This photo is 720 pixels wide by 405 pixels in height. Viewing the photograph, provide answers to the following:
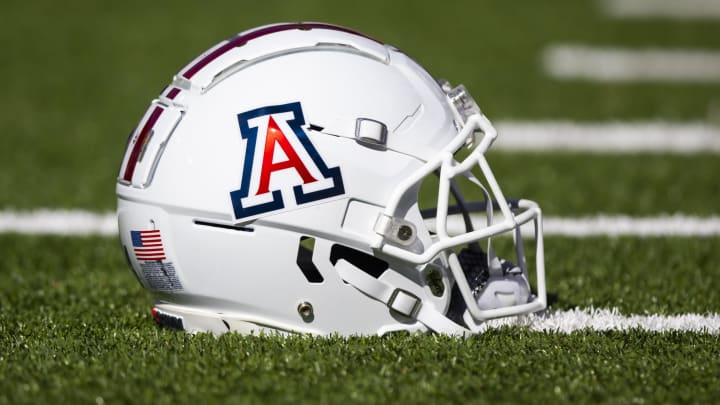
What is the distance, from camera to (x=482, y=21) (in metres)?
12.6

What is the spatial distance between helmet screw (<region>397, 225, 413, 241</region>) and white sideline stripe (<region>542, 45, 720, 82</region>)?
6.98 meters

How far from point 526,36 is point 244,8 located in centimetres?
374

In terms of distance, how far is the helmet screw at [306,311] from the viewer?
3.05m

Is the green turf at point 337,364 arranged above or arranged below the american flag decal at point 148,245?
below

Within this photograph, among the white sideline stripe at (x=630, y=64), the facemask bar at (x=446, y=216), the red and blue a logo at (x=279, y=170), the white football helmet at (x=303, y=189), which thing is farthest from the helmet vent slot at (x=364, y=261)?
the white sideline stripe at (x=630, y=64)

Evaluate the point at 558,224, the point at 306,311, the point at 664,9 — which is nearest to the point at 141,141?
the point at 306,311

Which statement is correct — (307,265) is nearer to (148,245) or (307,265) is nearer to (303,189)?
(303,189)

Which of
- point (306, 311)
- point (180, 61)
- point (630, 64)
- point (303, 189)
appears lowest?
point (630, 64)

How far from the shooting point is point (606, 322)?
3.50 m

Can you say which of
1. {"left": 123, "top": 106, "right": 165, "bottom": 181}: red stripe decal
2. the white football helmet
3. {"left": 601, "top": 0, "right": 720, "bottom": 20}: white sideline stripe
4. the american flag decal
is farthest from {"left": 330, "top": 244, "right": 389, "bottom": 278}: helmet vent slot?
{"left": 601, "top": 0, "right": 720, "bottom": 20}: white sideline stripe

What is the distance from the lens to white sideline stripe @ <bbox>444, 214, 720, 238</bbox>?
5.08 m

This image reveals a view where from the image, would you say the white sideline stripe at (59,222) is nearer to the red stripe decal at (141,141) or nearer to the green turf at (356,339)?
the green turf at (356,339)

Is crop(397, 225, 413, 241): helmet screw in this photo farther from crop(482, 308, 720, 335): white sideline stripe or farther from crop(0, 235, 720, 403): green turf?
crop(482, 308, 720, 335): white sideline stripe

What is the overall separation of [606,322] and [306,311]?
116 centimetres
